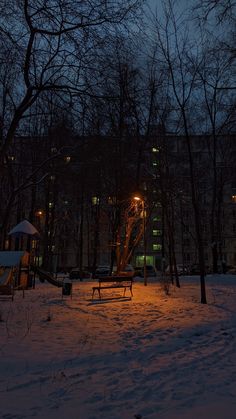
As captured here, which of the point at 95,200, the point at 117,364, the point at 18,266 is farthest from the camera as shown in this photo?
the point at 95,200

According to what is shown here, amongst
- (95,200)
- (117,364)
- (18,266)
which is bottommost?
(117,364)

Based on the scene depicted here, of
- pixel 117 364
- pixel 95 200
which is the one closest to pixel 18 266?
pixel 117 364

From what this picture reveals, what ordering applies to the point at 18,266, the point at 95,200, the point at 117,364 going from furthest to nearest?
the point at 95,200 → the point at 18,266 → the point at 117,364

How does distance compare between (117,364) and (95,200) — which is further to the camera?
(95,200)

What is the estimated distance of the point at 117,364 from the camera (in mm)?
6387

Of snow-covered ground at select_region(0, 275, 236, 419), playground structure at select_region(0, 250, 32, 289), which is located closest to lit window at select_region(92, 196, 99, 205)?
playground structure at select_region(0, 250, 32, 289)

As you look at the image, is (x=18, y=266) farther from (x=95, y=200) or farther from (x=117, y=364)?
(x=95, y=200)

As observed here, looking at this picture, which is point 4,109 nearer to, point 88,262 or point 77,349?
point 77,349

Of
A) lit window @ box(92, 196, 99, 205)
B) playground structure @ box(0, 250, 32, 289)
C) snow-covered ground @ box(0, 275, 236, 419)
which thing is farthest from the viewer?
lit window @ box(92, 196, 99, 205)

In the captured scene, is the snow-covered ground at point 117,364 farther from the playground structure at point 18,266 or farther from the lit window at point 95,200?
the lit window at point 95,200

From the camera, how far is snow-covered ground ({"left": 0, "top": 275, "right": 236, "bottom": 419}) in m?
4.51

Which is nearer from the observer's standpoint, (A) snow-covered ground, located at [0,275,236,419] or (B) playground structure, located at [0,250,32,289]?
(A) snow-covered ground, located at [0,275,236,419]

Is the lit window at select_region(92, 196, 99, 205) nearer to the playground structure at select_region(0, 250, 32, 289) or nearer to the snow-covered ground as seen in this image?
the playground structure at select_region(0, 250, 32, 289)

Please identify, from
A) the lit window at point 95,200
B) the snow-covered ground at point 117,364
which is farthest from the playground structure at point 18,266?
the lit window at point 95,200
